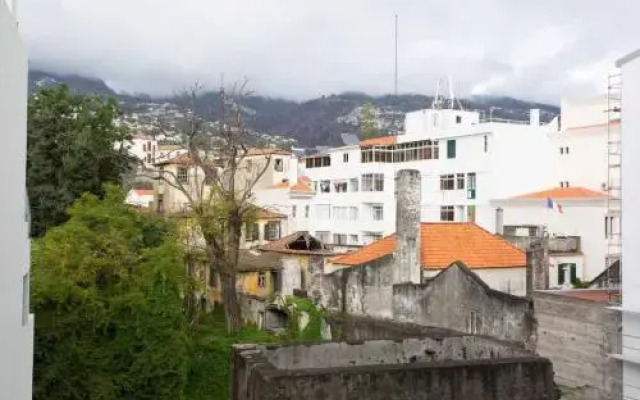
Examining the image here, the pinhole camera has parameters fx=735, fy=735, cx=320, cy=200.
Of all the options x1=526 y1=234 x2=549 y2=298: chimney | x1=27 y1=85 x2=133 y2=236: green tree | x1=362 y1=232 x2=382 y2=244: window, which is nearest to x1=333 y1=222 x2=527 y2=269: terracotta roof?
x1=526 y1=234 x2=549 y2=298: chimney

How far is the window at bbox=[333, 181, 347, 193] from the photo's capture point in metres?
48.2

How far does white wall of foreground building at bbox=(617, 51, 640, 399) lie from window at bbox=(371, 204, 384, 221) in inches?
1124

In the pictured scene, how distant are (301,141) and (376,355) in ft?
480

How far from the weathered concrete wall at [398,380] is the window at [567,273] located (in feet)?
66.6

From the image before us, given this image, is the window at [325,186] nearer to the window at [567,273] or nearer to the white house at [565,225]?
the white house at [565,225]

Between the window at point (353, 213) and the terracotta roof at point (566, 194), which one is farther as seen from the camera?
the window at point (353, 213)

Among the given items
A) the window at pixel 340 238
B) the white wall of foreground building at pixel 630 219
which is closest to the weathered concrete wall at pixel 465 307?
the white wall of foreground building at pixel 630 219

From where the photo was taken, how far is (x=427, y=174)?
143ft

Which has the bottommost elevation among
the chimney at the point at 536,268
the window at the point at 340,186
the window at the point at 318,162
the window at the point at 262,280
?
the window at the point at 262,280

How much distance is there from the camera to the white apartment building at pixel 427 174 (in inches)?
1596

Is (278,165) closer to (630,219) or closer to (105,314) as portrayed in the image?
(105,314)

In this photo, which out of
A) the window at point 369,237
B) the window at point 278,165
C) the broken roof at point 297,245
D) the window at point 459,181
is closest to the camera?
the broken roof at point 297,245

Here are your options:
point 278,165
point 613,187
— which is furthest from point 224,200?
point 278,165

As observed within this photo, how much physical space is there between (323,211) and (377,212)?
18.5 ft
